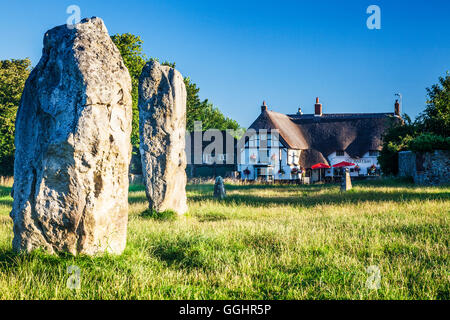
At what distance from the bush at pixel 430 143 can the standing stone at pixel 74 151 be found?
17.7m

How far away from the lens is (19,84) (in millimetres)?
27422

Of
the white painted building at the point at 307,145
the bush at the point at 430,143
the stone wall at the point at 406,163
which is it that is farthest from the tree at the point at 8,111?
the stone wall at the point at 406,163

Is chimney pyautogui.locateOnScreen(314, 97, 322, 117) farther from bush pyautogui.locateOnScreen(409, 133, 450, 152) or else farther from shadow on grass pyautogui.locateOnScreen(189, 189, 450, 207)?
shadow on grass pyautogui.locateOnScreen(189, 189, 450, 207)

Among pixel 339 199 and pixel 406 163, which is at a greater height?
pixel 406 163

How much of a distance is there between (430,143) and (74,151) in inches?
732

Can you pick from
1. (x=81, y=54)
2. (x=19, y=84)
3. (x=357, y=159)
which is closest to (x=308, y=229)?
(x=81, y=54)

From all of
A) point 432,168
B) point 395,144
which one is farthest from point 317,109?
point 432,168

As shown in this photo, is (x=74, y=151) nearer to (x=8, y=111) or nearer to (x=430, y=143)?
(x=430, y=143)

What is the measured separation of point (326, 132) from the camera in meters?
41.9

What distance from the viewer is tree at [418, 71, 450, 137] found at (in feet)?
71.4

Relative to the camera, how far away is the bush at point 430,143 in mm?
18844

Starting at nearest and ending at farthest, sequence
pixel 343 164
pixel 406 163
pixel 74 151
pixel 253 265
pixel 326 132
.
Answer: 1. pixel 74 151
2. pixel 253 265
3. pixel 406 163
4. pixel 343 164
5. pixel 326 132

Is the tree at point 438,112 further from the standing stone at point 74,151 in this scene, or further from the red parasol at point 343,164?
the standing stone at point 74,151

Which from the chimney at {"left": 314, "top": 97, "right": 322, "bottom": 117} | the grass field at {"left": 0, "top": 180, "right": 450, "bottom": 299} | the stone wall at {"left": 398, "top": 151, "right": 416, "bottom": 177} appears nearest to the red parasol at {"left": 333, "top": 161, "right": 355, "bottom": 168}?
the stone wall at {"left": 398, "top": 151, "right": 416, "bottom": 177}
